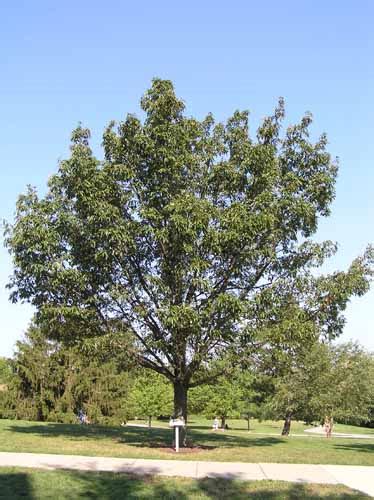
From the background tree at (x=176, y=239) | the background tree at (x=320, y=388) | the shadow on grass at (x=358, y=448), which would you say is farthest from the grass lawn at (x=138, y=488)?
the background tree at (x=320, y=388)

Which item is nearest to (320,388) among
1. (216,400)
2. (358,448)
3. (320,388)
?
(320,388)

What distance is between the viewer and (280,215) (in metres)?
13.8

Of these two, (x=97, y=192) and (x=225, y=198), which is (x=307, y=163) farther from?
(x=97, y=192)

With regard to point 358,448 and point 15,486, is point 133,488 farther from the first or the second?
point 358,448

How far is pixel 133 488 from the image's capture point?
26.0 ft

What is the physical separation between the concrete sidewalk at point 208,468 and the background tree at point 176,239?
125 inches

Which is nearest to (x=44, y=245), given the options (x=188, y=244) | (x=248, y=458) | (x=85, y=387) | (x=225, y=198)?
(x=188, y=244)

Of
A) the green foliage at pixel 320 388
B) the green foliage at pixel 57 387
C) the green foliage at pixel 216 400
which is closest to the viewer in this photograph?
the green foliage at pixel 320 388

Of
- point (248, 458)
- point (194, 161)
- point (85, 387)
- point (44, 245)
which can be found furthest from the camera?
point (85, 387)

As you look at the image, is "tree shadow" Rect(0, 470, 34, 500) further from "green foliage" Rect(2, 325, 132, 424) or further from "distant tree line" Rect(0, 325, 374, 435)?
"green foliage" Rect(2, 325, 132, 424)

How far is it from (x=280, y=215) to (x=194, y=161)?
266 centimetres

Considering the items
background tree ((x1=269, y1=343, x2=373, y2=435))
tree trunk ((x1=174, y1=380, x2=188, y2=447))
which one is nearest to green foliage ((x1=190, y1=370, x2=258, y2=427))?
background tree ((x1=269, y1=343, x2=373, y2=435))

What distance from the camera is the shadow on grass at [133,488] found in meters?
7.43

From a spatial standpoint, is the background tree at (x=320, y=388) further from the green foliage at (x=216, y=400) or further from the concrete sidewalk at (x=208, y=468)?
the concrete sidewalk at (x=208, y=468)
